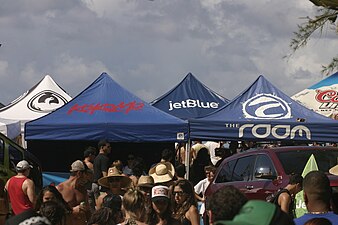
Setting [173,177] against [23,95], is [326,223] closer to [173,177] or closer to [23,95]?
[173,177]

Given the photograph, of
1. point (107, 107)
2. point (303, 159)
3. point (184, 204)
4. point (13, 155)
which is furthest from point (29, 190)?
point (107, 107)

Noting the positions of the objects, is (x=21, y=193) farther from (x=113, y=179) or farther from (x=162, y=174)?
(x=162, y=174)

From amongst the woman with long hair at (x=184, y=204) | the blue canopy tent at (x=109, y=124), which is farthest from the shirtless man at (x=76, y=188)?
the blue canopy tent at (x=109, y=124)

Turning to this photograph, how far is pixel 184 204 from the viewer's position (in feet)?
28.7

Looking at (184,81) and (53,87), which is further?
(53,87)

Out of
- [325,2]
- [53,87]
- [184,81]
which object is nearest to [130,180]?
[325,2]

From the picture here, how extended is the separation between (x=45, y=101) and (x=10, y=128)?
374 cm

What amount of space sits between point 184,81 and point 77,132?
8.61 m

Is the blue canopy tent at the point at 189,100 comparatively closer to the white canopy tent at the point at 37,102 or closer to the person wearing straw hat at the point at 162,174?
the white canopy tent at the point at 37,102

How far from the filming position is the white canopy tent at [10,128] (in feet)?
70.1

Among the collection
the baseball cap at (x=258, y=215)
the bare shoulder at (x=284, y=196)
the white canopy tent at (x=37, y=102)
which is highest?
the white canopy tent at (x=37, y=102)

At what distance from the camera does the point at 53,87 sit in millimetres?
26859

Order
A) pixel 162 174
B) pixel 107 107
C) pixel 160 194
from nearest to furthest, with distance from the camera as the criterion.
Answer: pixel 160 194
pixel 162 174
pixel 107 107

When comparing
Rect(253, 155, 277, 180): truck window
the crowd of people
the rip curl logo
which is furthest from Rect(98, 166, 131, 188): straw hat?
the rip curl logo
